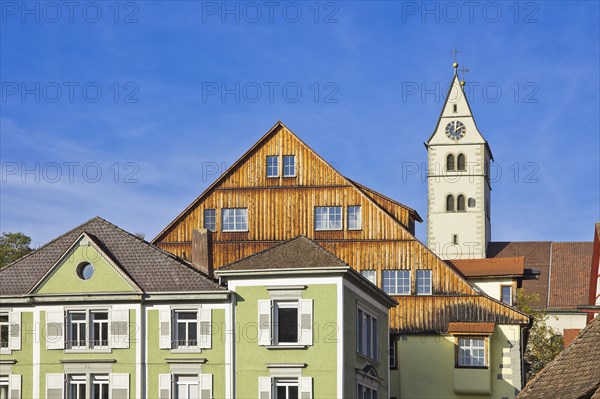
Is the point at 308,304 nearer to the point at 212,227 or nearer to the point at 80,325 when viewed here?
the point at 80,325

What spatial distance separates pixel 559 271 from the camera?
107 m

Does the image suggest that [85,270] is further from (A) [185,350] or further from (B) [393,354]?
(B) [393,354]

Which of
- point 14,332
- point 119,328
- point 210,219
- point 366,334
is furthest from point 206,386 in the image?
point 210,219

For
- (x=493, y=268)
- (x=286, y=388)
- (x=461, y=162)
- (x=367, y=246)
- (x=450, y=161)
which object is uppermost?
(x=450, y=161)

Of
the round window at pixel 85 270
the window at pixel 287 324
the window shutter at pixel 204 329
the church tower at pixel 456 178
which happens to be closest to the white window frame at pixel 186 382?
the window shutter at pixel 204 329

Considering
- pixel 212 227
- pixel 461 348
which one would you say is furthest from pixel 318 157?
pixel 461 348

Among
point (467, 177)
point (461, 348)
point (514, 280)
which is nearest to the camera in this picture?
point (461, 348)

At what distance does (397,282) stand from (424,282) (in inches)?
52.7

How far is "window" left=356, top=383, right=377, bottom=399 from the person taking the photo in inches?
2047

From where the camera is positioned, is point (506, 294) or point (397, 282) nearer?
point (397, 282)

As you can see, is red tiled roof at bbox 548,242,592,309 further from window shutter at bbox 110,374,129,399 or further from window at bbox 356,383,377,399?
window shutter at bbox 110,374,129,399

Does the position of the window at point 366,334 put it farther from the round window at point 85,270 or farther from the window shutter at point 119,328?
the round window at point 85,270

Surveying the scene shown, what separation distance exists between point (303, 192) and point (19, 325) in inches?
711

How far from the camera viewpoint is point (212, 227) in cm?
6500
